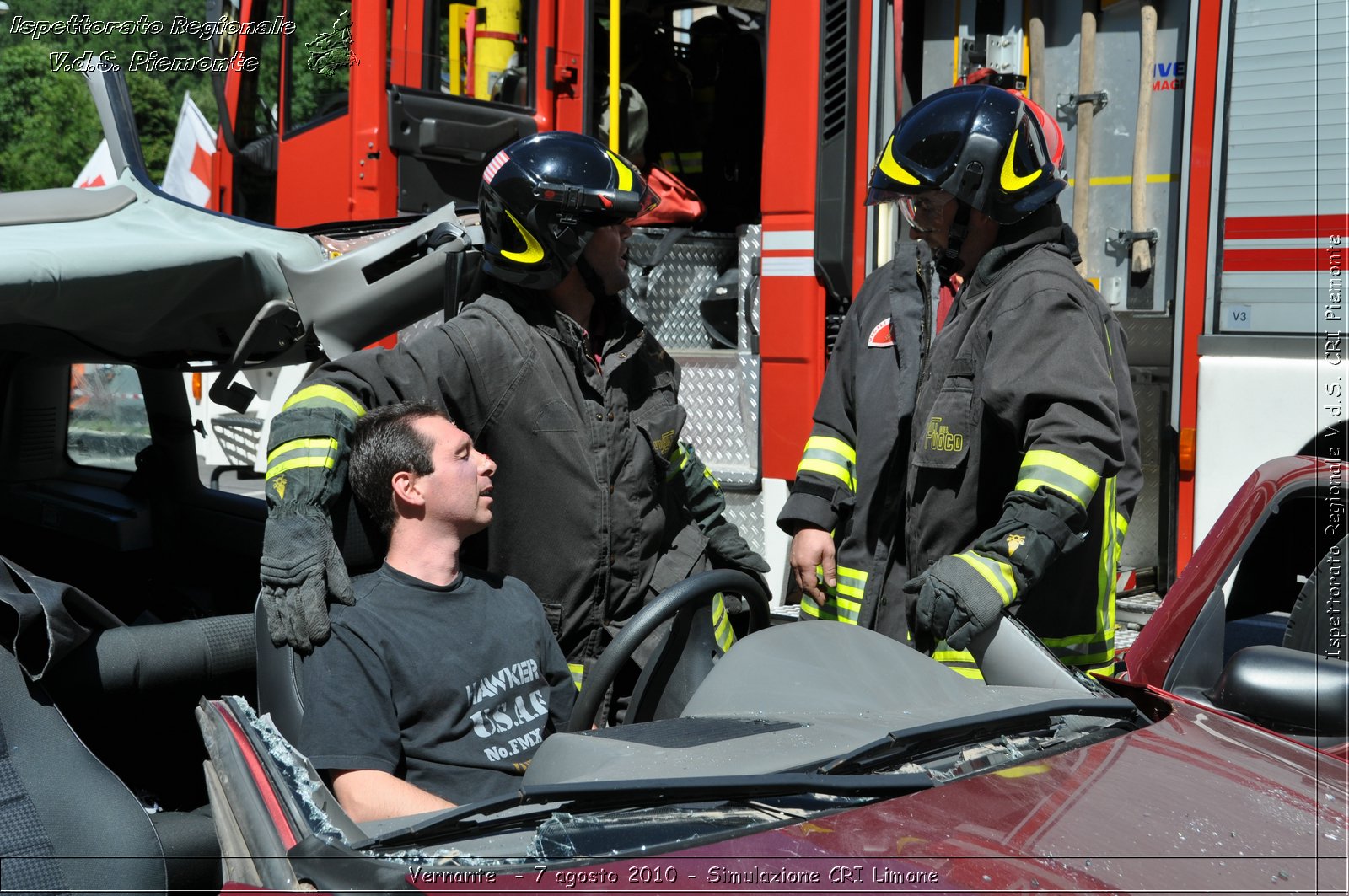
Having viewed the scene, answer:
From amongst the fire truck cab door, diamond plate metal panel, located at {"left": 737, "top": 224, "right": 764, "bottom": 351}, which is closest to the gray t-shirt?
diamond plate metal panel, located at {"left": 737, "top": 224, "right": 764, "bottom": 351}

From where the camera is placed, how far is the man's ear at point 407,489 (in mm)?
2416

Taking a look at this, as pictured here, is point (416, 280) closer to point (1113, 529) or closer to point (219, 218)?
point (219, 218)

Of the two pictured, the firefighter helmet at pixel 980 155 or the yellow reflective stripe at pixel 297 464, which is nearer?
the yellow reflective stripe at pixel 297 464

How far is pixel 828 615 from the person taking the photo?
3031 millimetres

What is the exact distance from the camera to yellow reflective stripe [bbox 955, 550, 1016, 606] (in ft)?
7.39

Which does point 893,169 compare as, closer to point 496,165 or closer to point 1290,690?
point 496,165

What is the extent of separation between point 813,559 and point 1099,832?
146 cm

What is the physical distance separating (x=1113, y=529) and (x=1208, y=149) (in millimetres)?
2376

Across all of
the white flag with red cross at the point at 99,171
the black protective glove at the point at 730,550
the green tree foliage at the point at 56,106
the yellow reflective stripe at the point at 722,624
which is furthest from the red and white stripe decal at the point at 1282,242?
the green tree foliage at the point at 56,106

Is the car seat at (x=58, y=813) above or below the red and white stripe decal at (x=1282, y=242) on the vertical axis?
below

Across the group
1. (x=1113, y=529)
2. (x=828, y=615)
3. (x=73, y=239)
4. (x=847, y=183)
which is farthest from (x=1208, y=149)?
(x=73, y=239)

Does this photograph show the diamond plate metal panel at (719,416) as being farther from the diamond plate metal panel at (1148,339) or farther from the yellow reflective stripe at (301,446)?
the yellow reflective stripe at (301,446)

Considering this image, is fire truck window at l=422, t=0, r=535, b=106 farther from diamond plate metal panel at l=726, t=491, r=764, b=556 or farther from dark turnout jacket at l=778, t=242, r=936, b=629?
dark turnout jacket at l=778, t=242, r=936, b=629

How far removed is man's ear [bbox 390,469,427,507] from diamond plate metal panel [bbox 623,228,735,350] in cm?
388
